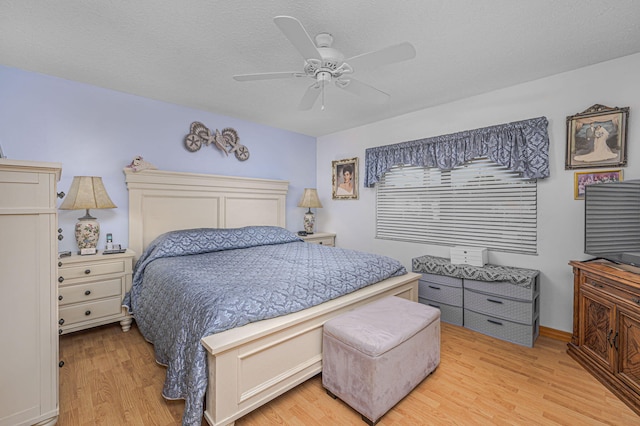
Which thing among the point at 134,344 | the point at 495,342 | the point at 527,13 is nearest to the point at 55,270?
the point at 134,344

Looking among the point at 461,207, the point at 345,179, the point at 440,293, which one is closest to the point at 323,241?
the point at 345,179

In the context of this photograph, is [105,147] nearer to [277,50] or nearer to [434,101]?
[277,50]

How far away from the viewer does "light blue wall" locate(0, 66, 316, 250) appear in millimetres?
2615

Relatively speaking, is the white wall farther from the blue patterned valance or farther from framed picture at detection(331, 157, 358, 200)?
framed picture at detection(331, 157, 358, 200)

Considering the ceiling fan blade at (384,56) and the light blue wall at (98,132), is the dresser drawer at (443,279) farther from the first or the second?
the light blue wall at (98,132)

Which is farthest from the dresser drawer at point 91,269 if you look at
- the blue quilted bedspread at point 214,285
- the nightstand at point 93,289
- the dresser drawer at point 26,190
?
the dresser drawer at point 26,190

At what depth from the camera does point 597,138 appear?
95.7 inches

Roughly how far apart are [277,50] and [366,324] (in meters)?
2.13

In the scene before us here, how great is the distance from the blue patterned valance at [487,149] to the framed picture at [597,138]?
189 mm

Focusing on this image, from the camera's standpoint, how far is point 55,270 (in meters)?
1.48

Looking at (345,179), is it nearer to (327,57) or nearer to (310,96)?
(310,96)

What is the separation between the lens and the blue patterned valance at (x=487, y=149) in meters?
2.69

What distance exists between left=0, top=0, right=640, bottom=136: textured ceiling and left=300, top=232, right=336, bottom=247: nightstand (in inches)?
85.2

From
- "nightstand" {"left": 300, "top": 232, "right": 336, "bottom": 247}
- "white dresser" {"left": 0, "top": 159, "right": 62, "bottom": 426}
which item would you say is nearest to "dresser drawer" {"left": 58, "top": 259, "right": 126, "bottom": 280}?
"white dresser" {"left": 0, "top": 159, "right": 62, "bottom": 426}
